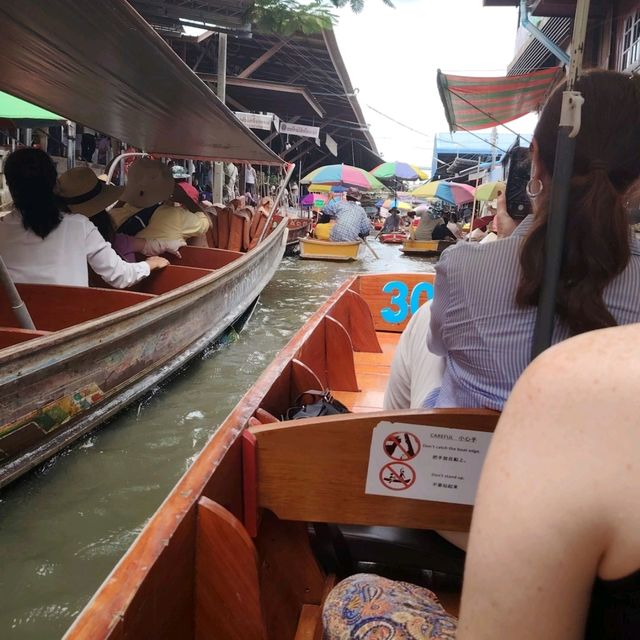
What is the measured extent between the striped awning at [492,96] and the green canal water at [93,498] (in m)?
4.63

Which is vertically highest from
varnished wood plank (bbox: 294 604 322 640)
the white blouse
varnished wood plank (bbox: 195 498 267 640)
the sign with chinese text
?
the white blouse

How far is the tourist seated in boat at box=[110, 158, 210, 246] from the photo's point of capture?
4941 millimetres

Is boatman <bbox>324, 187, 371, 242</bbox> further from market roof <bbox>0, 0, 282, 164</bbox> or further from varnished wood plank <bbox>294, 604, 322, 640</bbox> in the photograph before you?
varnished wood plank <bbox>294, 604, 322, 640</bbox>

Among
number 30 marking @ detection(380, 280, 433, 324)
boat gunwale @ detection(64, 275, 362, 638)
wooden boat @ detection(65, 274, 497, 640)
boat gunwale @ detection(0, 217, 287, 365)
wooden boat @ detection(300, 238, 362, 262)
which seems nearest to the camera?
boat gunwale @ detection(64, 275, 362, 638)

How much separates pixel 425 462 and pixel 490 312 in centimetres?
33

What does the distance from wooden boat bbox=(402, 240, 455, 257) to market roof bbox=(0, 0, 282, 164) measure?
7.97 metres

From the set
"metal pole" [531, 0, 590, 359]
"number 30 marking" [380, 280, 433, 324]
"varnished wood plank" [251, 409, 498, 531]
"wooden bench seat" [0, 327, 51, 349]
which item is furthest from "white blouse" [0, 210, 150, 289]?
"metal pole" [531, 0, 590, 359]

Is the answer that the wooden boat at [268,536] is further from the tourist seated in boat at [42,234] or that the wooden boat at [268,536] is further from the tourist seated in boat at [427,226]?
the tourist seated in boat at [427,226]

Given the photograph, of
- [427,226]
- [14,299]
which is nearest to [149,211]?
[14,299]

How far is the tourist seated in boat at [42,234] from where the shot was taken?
3.05 meters

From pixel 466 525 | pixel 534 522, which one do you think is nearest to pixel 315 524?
pixel 466 525

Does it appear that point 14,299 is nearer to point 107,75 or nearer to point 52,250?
point 52,250

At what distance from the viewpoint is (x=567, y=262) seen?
940 mm

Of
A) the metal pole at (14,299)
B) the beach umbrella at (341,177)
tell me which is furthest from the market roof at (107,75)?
the beach umbrella at (341,177)
